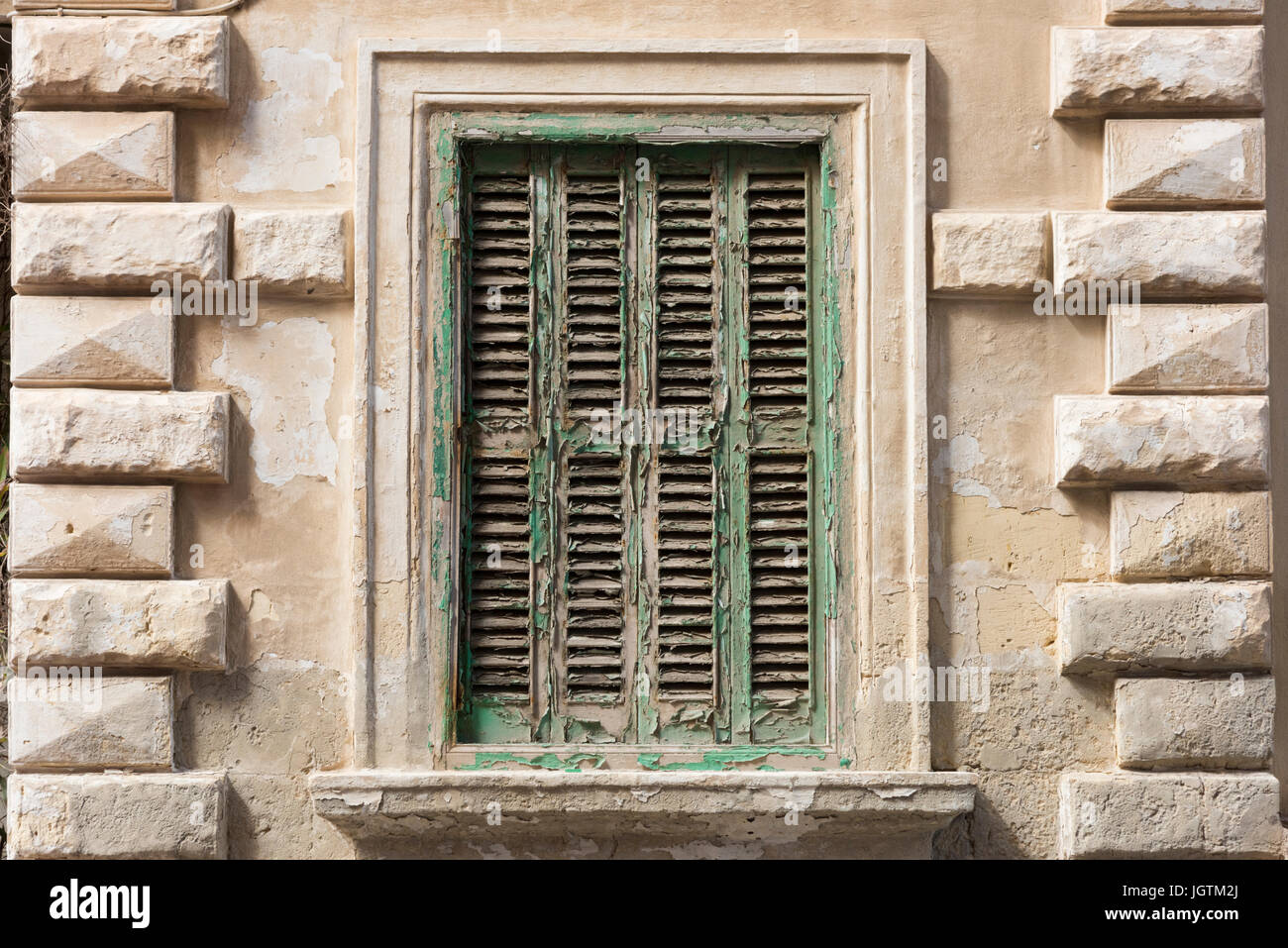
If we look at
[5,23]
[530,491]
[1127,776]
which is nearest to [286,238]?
[530,491]

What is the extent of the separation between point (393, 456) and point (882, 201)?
6.72 ft

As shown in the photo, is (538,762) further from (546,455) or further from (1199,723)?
(1199,723)

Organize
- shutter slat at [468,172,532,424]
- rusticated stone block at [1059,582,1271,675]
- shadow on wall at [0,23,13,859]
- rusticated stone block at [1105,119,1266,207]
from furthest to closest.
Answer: shadow on wall at [0,23,13,859]
shutter slat at [468,172,532,424]
rusticated stone block at [1105,119,1266,207]
rusticated stone block at [1059,582,1271,675]

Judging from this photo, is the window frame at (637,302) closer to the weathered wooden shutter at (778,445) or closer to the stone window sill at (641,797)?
the weathered wooden shutter at (778,445)

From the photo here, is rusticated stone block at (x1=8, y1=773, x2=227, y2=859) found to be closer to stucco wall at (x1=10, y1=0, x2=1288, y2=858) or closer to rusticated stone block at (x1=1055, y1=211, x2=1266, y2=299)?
stucco wall at (x1=10, y1=0, x2=1288, y2=858)

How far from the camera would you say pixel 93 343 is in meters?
4.57

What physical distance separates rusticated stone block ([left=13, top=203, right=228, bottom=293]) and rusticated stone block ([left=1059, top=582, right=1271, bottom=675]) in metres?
3.44

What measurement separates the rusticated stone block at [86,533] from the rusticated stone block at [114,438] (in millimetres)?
80

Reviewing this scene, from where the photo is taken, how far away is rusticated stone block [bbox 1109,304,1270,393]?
4.57 m

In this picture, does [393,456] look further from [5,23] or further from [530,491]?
[5,23]

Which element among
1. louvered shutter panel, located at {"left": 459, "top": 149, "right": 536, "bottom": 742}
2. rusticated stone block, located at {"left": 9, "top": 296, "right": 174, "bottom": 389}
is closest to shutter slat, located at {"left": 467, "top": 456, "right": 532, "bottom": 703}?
louvered shutter panel, located at {"left": 459, "top": 149, "right": 536, "bottom": 742}

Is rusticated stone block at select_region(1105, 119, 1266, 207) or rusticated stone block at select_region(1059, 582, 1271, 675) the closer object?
rusticated stone block at select_region(1059, 582, 1271, 675)

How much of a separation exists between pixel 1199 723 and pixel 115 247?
4.30 m

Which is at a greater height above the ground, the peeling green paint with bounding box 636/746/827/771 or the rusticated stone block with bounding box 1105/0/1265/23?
the rusticated stone block with bounding box 1105/0/1265/23
